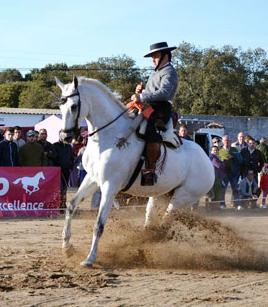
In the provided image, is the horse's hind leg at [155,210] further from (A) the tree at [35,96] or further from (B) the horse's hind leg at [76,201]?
(A) the tree at [35,96]

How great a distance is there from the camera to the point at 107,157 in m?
8.68

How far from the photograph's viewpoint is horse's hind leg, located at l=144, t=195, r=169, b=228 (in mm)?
9672

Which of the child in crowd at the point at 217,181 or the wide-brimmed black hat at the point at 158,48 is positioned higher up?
the wide-brimmed black hat at the point at 158,48

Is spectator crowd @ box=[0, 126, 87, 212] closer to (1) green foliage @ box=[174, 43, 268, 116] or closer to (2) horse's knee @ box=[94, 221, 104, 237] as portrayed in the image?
(2) horse's knee @ box=[94, 221, 104, 237]

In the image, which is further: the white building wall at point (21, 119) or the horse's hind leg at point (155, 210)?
the white building wall at point (21, 119)

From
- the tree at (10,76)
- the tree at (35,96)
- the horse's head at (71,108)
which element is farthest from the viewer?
the tree at (10,76)

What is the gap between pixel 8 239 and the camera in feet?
36.5

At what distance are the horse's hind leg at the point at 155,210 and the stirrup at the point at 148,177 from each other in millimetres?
772

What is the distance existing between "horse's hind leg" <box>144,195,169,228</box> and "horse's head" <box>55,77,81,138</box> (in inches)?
77.6

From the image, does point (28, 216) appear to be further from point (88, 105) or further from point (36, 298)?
point (36, 298)

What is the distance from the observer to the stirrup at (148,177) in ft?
29.6

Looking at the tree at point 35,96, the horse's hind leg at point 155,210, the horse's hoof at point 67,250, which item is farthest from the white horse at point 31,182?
the tree at point 35,96

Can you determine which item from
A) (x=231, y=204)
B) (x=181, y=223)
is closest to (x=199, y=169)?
(x=181, y=223)

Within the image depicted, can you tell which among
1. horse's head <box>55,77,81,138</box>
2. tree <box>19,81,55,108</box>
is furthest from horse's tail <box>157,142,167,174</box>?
tree <box>19,81,55,108</box>
